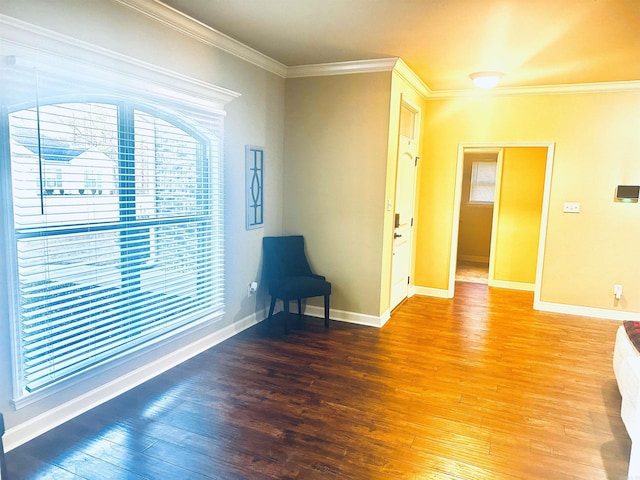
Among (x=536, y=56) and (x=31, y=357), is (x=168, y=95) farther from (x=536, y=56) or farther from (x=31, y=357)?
(x=536, y=56)

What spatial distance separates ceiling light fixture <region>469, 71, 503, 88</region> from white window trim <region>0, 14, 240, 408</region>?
274 cm

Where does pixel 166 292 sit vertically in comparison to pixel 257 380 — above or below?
above

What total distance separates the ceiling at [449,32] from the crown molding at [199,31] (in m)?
0.06

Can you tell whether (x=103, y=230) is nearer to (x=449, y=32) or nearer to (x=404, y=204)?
(x=449, y=32)

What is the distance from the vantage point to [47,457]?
7.29 ft

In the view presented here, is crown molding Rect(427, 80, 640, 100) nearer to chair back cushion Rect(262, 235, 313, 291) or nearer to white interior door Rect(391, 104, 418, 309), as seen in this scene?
white interior door Rect(391, 104, 418, 309)

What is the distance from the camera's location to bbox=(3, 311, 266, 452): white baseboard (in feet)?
7.65

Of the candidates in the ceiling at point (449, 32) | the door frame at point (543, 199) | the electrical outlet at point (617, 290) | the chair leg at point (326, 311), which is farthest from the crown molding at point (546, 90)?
the chair leg at point (326, 311)

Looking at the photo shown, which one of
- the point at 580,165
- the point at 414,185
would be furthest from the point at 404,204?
the point at 580,165

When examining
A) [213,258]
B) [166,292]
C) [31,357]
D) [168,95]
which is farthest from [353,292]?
[31,357]

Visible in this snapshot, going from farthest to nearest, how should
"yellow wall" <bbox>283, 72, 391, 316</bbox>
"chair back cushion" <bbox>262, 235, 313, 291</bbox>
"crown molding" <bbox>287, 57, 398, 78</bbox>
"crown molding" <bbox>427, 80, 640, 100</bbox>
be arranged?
"crown molding" <bbox>427, 80, 640, 100</bbox>
"chair back cushion" <bbox>262, 235, 313, 291</bbox>
"yellow wall" <bbox>283, 72, 391, 316</bbox>
"crown molding" <bbox>287, 57, 398, 78</bbox>

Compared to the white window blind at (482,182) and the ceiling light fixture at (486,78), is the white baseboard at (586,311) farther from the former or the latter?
the white window blind at (482,182)

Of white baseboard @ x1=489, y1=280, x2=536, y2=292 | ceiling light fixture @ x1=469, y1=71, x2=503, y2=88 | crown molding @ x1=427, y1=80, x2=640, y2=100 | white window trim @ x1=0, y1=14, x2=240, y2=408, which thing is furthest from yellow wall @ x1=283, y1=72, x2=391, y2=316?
white baseboard @ x1=489, y1=280, x2=536, y2=292

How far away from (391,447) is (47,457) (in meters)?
1.84
